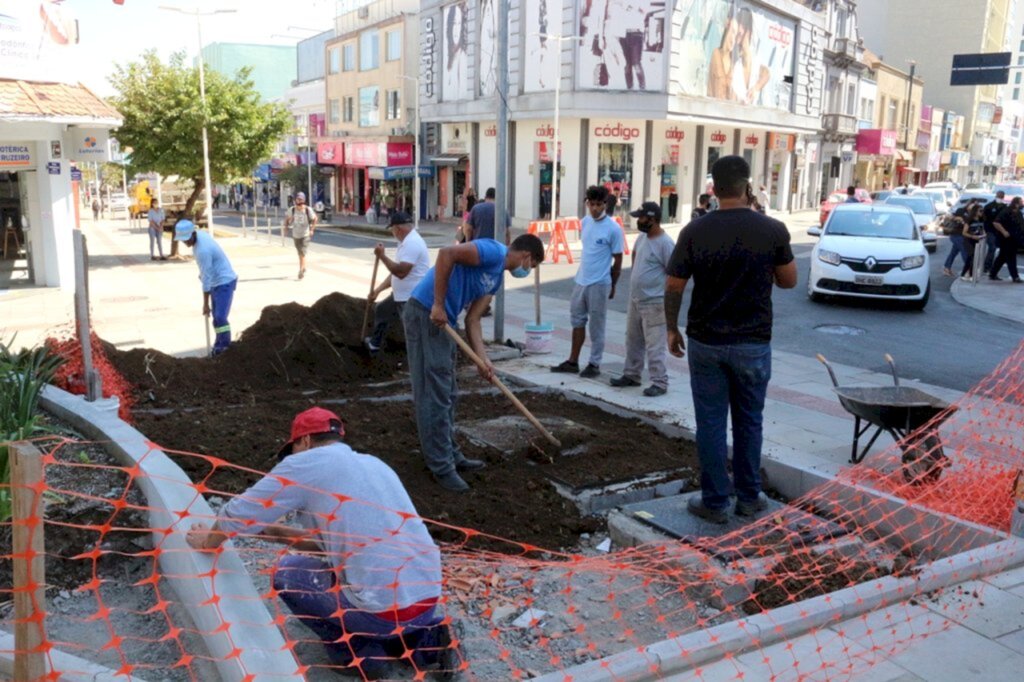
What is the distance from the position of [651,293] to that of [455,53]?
3149 cm

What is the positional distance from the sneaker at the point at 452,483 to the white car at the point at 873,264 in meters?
10.2

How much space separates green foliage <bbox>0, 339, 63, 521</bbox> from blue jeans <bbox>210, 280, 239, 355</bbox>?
2.85m

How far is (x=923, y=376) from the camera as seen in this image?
939cm

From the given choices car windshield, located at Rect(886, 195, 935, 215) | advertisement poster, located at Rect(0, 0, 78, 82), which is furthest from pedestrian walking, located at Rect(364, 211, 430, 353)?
car windshield, located at Rect(886, 195, 935, 215)

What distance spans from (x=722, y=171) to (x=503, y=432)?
2806 mm

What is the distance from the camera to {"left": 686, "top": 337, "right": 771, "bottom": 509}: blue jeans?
451 centimetres

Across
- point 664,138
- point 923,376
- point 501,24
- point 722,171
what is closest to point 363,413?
point 722,171

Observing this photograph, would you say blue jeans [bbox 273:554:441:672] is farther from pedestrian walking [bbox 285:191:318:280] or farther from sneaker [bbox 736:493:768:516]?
pedestrian walking [bbox 285:191:318:280]

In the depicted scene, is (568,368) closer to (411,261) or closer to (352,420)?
(411,261)

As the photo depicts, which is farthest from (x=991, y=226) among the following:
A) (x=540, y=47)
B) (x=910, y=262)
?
(x=540, y=47)

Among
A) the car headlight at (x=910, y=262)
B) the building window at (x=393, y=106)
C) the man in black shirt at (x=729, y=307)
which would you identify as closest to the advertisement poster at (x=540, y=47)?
the building window at (x=393, y=106)

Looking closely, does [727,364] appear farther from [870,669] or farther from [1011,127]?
[1011,127]

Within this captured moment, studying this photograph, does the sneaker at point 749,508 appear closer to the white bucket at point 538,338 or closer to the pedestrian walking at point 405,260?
the pedestrian walking at point 405,260

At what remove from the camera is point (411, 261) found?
845 centimetres
